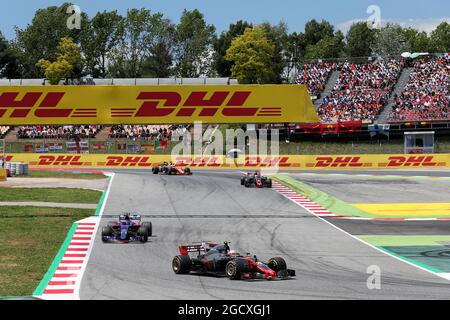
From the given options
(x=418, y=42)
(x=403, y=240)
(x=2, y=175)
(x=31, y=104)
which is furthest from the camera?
(x=418, y=42)

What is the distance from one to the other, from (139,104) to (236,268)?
6.65 meters

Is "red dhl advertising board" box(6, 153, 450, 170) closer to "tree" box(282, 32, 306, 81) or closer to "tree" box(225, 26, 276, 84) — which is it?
"tree" box(225, 26, 276, 84)

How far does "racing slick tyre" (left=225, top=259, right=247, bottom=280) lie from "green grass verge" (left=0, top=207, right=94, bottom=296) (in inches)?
161

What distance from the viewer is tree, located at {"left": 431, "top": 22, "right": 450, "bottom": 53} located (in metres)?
126

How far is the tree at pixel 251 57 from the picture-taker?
277 feet

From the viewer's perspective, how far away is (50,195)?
3316cm

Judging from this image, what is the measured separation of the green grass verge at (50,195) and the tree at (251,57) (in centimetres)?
5090

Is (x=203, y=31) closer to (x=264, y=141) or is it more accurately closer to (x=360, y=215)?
(x=264, y=141)

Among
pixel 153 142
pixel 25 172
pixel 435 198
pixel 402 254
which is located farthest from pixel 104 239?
pixel 153 142

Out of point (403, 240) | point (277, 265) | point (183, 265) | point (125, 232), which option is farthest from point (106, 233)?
point (403, 240)

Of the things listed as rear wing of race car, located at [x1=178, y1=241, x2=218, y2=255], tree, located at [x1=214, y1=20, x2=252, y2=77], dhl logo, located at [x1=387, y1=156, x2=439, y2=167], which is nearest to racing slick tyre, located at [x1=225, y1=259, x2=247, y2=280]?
rear wing of race car, located at [x1=178, y1=241, x2=218, y2=255]

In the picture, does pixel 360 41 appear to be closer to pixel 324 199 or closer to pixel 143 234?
pixel 324 199

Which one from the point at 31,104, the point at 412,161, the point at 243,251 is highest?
the point at 31,104

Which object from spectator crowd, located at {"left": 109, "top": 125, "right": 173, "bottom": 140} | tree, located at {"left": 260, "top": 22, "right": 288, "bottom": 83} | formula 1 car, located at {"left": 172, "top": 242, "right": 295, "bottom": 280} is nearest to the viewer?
formula 1 car, located at {"left": 172, "top": 242, "right": 295, "bottom": 280}
